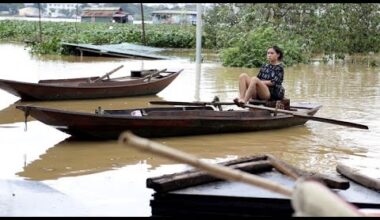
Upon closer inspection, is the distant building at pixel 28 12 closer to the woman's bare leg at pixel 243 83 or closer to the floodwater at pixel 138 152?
the floodwater at pixel 138 152

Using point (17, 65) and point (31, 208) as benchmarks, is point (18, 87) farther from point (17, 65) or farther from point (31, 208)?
point (17, 65)

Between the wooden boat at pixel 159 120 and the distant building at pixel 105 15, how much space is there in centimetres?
5305

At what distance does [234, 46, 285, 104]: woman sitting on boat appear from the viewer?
7879mm

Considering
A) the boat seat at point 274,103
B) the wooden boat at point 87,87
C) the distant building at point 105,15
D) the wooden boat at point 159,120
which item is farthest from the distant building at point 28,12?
the wooden boat at point 159,120

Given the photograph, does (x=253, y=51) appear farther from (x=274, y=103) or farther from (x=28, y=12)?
(x=28, y=12)

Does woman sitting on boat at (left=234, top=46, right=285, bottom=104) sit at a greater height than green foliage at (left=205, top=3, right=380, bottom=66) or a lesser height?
lesser

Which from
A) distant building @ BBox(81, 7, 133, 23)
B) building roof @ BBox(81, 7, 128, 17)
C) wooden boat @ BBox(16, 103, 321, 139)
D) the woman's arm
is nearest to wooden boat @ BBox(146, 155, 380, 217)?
wooden boat @ BBox(16, 103, 321, 139)

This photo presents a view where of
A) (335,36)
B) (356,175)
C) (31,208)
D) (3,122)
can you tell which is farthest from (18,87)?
(335,36)

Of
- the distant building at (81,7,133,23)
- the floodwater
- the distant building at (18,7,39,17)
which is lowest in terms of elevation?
the floodwater

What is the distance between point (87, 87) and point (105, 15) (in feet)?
171

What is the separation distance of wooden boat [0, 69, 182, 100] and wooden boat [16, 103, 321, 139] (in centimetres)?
339

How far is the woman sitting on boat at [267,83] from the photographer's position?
7879 mm

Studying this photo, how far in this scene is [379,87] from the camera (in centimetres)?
1455

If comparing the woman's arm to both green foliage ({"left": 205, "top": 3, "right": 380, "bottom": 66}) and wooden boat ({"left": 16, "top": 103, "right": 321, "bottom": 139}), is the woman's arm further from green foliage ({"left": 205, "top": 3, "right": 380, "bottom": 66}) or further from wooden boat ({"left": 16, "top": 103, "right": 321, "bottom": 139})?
green foliage ({"left": 205, "top": 3, "right": 380, "bottom": 66})
